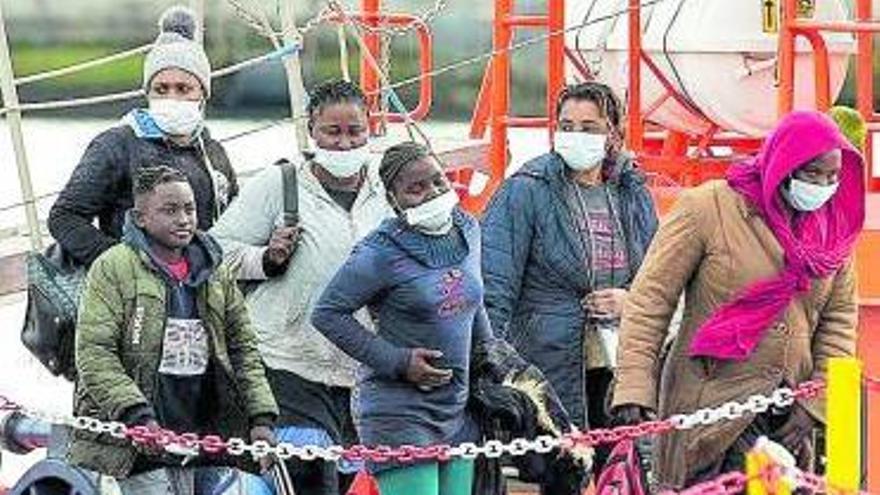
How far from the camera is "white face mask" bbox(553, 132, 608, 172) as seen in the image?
768 cm

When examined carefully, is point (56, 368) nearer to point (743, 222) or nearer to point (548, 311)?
point (548, 311)

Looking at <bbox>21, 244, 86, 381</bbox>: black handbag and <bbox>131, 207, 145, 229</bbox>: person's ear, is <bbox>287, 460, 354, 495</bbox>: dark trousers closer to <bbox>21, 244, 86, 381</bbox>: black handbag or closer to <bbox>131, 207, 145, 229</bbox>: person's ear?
<bbox>21, 244, 86, 381</bbox>: black handbag

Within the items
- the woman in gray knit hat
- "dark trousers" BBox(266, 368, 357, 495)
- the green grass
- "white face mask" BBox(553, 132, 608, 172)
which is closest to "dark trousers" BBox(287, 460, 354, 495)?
"dark trousers" BBox(266, 368, 357, 495)

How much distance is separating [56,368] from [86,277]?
44cm

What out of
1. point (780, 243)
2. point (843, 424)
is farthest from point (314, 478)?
point (843, 424)

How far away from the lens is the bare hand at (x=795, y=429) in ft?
22.9

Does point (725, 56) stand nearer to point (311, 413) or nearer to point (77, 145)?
point (311, 413)

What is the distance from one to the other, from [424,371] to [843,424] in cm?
171

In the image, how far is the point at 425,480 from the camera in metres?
7.05

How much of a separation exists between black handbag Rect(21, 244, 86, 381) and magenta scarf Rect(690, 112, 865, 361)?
5.40 feet

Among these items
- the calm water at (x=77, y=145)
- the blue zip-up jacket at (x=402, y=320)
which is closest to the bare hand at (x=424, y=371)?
the blue zip-up jacket at (x=402, y=320)

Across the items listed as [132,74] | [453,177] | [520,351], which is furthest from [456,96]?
[520,351]

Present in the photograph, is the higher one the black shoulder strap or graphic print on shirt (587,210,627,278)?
the black shoulder strap

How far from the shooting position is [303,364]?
7.45m
